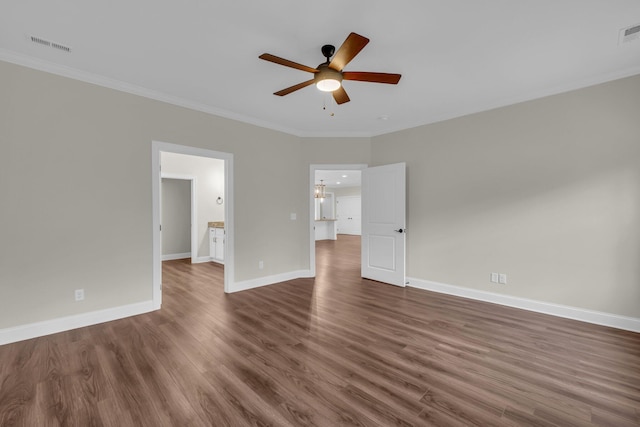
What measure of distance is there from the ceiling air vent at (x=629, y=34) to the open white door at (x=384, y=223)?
102 inches

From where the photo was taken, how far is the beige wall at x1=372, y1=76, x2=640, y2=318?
9.73 feet

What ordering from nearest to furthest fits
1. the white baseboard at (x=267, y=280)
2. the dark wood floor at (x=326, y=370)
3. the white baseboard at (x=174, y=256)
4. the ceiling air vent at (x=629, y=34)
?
the dark wood floor at (x=326, y=370) < the ceiling air vent at (x=629, y=34) < the white baseboard at (x=267, y=280) < the white baseboard at (x=174, y=256)

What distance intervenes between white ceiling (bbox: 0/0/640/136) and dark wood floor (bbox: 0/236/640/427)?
2718 millimetres

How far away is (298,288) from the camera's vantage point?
14.6ft

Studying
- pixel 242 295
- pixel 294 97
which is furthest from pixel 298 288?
pixel 294 97

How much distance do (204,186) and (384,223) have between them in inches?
179

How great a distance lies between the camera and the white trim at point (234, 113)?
108 inches

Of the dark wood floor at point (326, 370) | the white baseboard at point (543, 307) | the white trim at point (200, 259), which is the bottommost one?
the dark wood floor at point (326, 370)

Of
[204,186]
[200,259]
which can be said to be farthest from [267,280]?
[204,186]

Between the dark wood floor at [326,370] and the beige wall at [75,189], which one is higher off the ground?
the beige wall at [75,189]

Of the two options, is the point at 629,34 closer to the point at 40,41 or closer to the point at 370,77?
the point at 370,77

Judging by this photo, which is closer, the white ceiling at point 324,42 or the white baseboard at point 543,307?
the white ceiling at point 324,42

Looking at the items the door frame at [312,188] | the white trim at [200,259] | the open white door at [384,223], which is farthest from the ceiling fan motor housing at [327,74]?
the white trim at [200,259]

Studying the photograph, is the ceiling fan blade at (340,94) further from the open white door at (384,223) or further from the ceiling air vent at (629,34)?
the ceiling air vent at (629,34)
